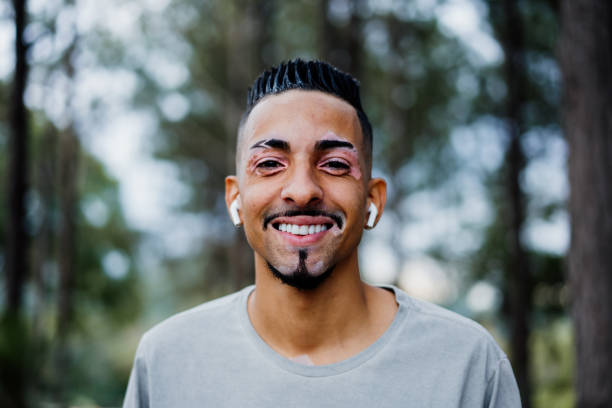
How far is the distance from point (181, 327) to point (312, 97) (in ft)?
3.32

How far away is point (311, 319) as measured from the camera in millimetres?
2105

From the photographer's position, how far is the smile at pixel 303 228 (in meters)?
2.02

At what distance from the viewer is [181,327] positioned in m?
2.20

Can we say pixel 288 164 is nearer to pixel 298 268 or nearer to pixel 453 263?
pixel 298 268

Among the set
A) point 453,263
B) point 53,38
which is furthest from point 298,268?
point 453,263

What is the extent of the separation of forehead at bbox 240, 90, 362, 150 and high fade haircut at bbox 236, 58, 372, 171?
3 cm

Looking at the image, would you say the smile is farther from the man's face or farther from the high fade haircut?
the high fade haircut

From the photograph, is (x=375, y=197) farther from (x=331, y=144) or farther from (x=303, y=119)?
(x=303, y=119)

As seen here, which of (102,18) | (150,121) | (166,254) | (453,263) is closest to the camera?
(102,18)

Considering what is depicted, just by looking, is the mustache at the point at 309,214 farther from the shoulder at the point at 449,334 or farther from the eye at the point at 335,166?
the shoulder at the point at 449,334

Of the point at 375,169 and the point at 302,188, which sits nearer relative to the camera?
the point at 302,188

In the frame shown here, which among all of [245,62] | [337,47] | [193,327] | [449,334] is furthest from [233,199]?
[245,62]

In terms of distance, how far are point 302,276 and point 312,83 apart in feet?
2.43

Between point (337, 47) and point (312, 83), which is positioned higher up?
point (337, 47)
